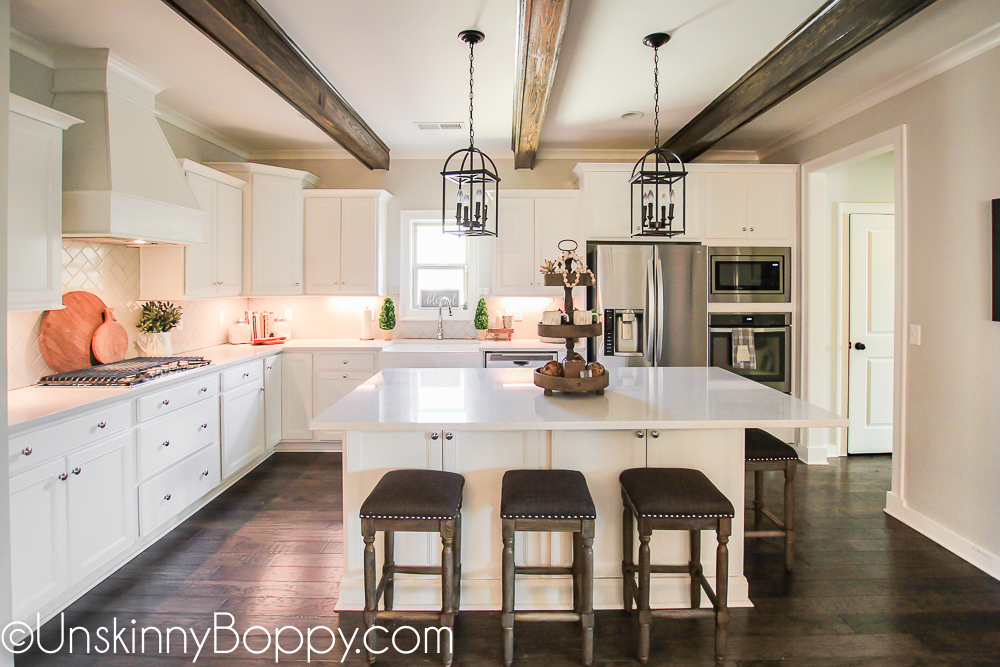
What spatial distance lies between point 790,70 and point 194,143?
13.9 ft

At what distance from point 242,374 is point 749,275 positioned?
163 inches

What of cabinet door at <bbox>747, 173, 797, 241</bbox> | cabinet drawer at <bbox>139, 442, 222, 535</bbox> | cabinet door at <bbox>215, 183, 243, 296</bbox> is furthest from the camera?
cabinet door at <bbox>747, 173, 797, 241</bbox>

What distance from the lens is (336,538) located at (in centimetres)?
296

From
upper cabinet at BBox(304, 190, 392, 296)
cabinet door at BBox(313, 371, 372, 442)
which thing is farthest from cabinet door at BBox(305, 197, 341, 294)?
cabinet door at BBox(313, 371, 372, 442)

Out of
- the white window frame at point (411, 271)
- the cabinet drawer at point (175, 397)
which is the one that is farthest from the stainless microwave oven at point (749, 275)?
the cabinet drawer at point (175, 397)

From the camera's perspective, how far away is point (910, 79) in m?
3.12

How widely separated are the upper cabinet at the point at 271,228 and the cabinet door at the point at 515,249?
1806 mm

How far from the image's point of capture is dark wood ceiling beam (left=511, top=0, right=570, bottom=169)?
7.51 feet

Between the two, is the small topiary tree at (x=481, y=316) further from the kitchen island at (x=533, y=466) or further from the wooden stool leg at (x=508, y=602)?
the wooden stool leg at (x=508, y=602)

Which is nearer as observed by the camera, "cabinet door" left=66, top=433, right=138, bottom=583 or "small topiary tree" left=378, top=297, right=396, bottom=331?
"cabinet door" left=66, top=433, right=138, bottom=583

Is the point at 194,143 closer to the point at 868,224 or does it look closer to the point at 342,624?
the point at 342,624

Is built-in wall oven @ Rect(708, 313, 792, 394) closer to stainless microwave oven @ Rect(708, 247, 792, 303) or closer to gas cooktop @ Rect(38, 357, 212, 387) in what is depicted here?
stainless microwave oven @ Rect(708, 247, 792, 303)

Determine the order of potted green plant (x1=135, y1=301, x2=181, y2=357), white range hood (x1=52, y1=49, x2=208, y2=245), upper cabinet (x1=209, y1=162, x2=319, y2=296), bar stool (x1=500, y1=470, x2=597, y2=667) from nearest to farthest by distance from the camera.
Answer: bar stool (x1=500, y1=470, x2=597, y2=667)
white range hood (x1=52, y1=49, x2=208, y2=245)
potted green plant (x1=135, y1=301, x2=181, y2=357)
upper cabinet (x1=209, y1=162, x2=319, y2=296)


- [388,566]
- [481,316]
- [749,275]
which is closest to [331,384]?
[481,316]
